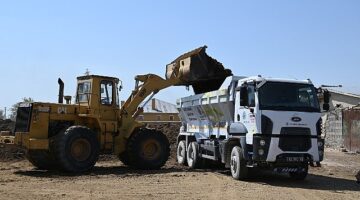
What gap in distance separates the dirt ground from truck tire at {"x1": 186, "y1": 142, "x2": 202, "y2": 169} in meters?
0.77

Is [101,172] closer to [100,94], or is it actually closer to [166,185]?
[100,94]

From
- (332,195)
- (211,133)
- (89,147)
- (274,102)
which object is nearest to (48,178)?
(89,147)

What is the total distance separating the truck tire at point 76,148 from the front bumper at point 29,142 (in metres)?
0.34

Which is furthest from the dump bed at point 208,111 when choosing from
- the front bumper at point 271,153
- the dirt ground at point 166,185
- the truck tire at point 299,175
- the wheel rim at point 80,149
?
the wheel rim at point 80,149

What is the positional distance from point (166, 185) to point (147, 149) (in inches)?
187

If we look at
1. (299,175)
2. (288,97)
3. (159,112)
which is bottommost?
(299,175)

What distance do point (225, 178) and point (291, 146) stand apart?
7.90ft

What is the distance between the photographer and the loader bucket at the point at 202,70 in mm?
18578

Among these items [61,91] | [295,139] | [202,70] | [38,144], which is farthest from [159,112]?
[295,139]

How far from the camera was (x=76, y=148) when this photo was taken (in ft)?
54.9

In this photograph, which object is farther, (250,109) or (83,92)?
(83,92)

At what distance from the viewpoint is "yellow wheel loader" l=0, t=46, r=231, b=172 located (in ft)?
54.3

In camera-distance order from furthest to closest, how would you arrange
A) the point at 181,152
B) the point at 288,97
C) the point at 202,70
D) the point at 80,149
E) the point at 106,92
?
the point at 181,152 < the point at 202,70 < the point at 106,92 < the point at 80,149 < the point at 288,97

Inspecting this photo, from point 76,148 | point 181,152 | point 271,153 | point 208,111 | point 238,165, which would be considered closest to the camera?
point 271,153
